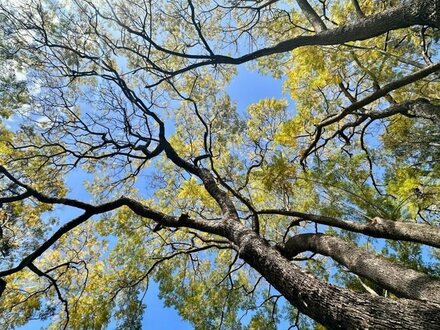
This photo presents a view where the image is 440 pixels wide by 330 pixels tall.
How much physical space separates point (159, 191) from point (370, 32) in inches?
247

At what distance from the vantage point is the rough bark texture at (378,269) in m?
2.49

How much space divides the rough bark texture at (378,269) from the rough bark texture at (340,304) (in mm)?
462

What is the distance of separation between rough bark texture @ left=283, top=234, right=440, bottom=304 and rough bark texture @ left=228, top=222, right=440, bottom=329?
1.51 feet

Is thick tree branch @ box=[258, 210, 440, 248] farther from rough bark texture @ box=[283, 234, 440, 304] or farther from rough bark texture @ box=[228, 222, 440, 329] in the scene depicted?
rough bark texture @ box=[228, 222, 440, 329]

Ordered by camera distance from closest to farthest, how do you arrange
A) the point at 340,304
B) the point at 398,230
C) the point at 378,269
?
the point at 340,304 < the point at 378,269 < the point at 398,230

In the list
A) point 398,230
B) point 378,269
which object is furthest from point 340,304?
point 398,230

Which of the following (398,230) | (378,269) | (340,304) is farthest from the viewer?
(398,230)

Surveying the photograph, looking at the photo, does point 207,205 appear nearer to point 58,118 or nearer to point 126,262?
point 126,262

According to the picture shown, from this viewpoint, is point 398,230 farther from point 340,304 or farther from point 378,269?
point 340,304

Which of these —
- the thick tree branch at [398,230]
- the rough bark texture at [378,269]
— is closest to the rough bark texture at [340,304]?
the rough bark texture at [378,269]

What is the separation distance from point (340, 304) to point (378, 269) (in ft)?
3.90

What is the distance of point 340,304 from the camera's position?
6.44ft

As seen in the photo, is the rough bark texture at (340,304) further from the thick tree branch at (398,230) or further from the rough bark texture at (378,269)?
the thick tree branch at (398,230)

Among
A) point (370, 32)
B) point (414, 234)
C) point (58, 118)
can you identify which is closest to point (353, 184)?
point (414, 234)
